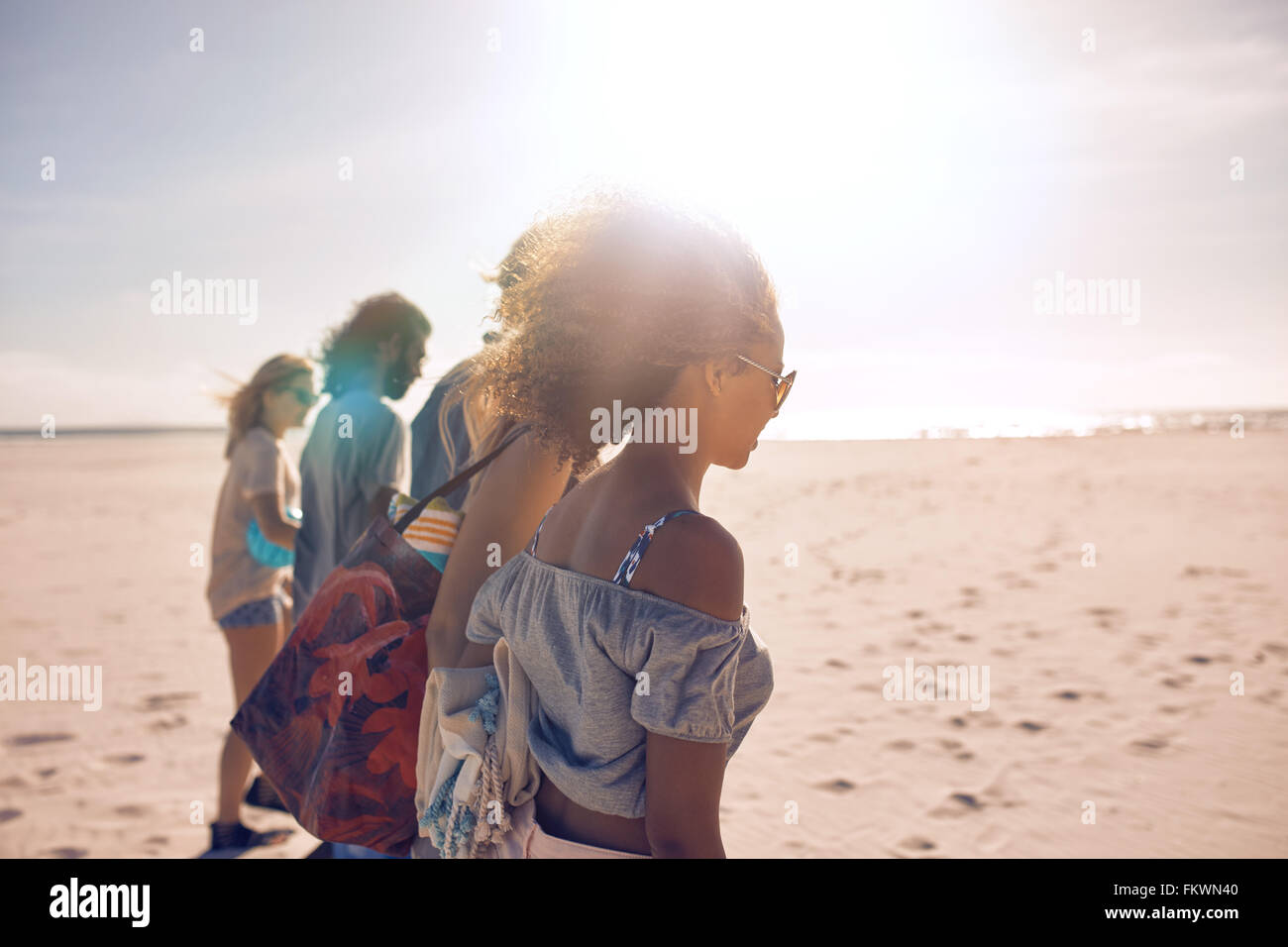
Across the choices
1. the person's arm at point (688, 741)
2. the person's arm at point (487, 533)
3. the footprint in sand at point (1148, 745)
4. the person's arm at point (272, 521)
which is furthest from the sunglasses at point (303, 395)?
the footprint in sand at point (1148, 745)

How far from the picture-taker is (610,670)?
1314 mm

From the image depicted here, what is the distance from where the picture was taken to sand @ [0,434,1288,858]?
3.91 m

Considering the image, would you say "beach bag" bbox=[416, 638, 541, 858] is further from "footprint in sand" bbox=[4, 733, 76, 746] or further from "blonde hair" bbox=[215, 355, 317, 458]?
"footprint in sand" bbox=[4, 733, 76, 746]

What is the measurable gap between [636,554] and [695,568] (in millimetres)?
100

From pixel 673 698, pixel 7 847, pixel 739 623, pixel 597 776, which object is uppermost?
pixel 739 623

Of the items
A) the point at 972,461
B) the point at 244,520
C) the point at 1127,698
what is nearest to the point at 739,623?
the point at 244,520

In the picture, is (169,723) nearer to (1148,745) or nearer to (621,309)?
(621,309)

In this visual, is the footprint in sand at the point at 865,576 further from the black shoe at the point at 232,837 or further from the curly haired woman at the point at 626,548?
the curly haired woman at the point at 626,548

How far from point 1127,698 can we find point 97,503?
61.8 feet

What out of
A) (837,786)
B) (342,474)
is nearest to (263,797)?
(342,474)

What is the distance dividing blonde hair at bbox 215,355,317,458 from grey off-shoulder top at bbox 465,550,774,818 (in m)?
2.76

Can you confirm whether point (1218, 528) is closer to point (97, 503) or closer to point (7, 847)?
point (7, 847)
